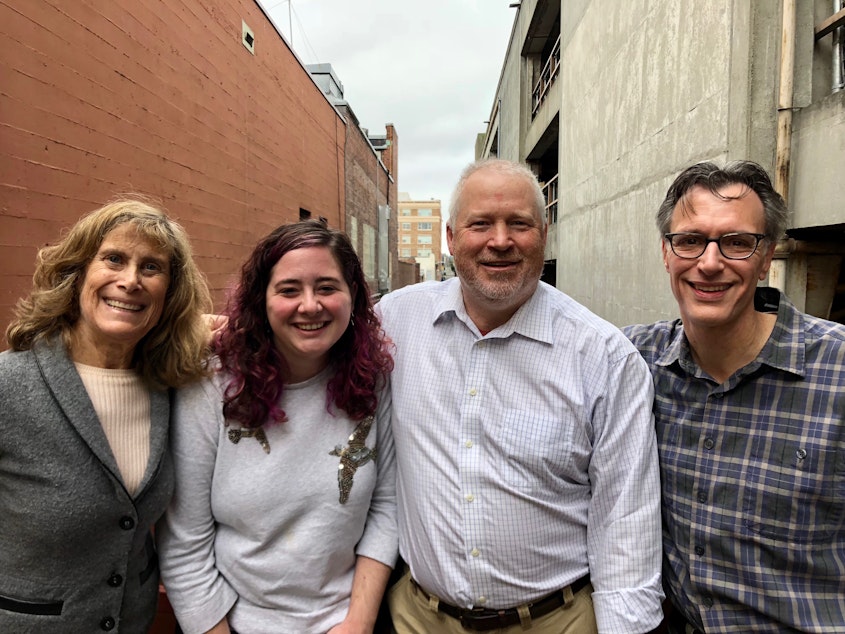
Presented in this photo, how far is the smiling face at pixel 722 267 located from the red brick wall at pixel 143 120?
3926mm

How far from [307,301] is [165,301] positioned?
0.54 meters

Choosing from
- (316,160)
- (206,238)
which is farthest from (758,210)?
(316,160)

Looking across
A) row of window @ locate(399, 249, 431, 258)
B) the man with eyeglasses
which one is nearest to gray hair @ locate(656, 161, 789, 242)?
the man with eyeglasses

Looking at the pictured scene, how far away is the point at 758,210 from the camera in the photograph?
1651 mm

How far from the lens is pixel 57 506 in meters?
1.47

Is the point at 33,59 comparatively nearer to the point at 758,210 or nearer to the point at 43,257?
the point at 43,257

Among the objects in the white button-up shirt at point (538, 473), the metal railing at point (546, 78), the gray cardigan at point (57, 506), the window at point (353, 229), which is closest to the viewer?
the gray cardigan at point (57, 506)

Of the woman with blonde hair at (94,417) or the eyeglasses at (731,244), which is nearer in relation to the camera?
the woman with blonde hair at (94,417)

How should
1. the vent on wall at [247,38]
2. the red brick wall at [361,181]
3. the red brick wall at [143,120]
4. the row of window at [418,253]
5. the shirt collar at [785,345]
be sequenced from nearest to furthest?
the shirt collar at [785,345] < the red brick wall at [143,120] < the vent on wall at [247,38] < the red brick wall at [361,181] < the row of window at [418,253]

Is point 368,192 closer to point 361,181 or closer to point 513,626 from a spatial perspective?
point 361,181

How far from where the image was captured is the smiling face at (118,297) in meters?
1.61

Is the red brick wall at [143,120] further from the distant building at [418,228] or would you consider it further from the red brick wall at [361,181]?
the distant building at [418,228]

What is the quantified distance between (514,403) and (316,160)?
11022 millimetres

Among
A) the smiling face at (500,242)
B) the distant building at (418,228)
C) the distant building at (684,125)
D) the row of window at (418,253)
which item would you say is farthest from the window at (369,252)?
the distant building at (418,228)
